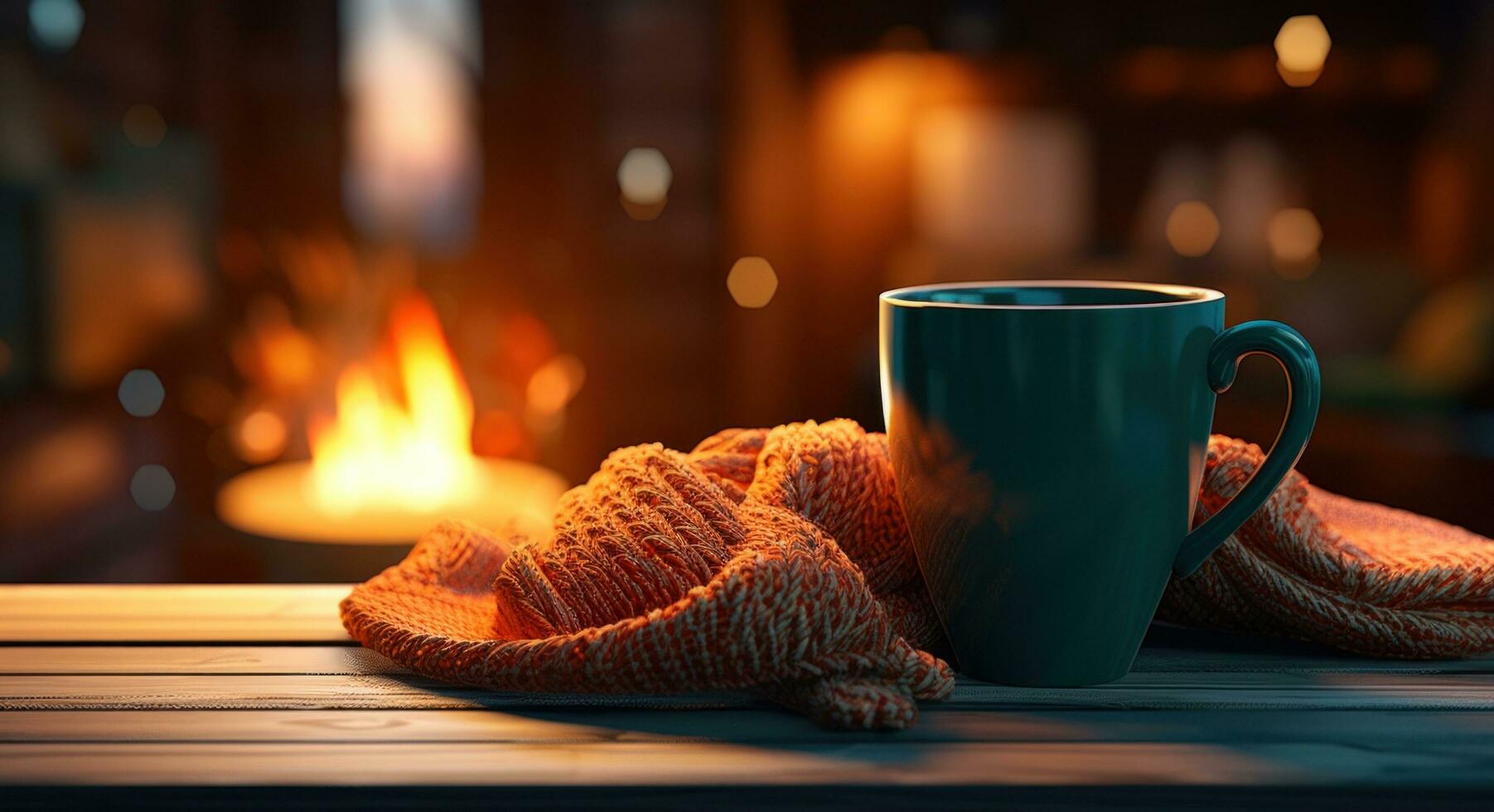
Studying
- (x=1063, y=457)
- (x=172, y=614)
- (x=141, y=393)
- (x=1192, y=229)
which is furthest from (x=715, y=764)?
(x=1192, y=229)

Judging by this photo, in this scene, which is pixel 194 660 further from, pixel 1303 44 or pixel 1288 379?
pixel 1303 44

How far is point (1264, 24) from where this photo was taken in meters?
2.12

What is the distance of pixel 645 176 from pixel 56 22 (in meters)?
0.83

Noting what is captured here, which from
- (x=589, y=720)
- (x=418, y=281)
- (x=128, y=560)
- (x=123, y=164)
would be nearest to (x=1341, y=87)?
(x=418, y=281)

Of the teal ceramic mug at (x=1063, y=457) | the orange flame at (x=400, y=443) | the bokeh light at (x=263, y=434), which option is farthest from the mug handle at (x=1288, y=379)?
the bokeh light at (x=263, y=434)

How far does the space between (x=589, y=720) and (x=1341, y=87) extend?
218 cm

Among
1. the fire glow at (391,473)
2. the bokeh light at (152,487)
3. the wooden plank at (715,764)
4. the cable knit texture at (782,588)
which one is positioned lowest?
the bokeh light at (152,487)

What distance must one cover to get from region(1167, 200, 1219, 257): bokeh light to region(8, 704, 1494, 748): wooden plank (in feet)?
6.40

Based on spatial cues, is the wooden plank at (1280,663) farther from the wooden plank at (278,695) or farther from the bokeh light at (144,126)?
the bokeh light at (144,126)

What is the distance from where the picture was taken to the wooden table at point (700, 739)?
323mm

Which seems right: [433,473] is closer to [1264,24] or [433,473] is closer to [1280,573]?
[1280,573]

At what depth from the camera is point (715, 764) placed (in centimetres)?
34

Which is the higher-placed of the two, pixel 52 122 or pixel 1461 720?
pixel 52 122

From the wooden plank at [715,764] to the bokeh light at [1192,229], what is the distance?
6.51ft
